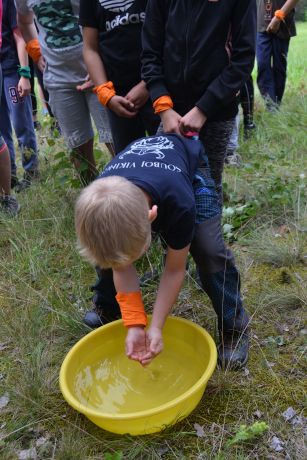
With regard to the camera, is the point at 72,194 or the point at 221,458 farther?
the point at 72,194

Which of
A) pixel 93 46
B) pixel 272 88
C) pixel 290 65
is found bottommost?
pixel 290 65

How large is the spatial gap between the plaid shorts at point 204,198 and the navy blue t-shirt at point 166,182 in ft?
0.32

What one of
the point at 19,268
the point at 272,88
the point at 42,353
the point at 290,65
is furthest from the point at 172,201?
the point at 290,65

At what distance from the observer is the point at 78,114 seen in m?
2.96

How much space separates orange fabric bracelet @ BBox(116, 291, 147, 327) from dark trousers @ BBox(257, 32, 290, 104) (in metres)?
3.78

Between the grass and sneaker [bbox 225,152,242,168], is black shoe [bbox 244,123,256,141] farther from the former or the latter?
the grass

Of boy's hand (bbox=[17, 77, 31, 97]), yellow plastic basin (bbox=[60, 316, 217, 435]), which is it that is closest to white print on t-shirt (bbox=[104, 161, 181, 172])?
yellow plastic basin (bbox=[60, 316, 217, 435])

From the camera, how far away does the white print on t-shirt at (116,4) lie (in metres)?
2.25

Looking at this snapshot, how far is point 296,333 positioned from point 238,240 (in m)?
0.79

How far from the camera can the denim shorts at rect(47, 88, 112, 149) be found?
9.39 ft

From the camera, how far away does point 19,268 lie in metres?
2.62

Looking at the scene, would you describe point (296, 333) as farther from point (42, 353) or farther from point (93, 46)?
point (93, 46)

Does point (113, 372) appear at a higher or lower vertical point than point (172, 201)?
lower

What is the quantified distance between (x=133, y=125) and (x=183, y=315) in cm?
98
